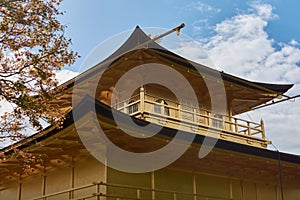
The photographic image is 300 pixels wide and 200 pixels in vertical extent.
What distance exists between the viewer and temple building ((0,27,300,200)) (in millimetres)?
12516

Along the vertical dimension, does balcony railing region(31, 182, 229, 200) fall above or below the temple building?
below

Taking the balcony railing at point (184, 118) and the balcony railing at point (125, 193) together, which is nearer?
the balcony railing at point (125, 193)

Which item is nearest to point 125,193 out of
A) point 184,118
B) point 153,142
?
point 153,142

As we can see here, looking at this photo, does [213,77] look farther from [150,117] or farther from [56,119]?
[56,119]

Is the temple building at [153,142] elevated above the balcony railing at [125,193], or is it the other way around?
the temple building at [153,142]

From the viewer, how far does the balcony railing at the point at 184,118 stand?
1555 cm

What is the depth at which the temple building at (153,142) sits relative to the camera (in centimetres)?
1252

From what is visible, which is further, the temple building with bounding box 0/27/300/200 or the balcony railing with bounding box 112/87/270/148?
the balcony railing with bounding box 112/87/270/148

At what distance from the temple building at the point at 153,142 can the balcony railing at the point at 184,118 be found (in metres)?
0.04

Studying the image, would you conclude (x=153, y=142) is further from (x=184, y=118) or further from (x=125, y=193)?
(x=184, y=118)

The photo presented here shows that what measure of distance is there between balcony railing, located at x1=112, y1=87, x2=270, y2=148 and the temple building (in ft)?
0.13

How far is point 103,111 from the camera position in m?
11.2

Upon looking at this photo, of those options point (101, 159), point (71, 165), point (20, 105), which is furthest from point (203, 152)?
point (20, 105)

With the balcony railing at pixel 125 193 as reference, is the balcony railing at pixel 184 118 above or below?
above
